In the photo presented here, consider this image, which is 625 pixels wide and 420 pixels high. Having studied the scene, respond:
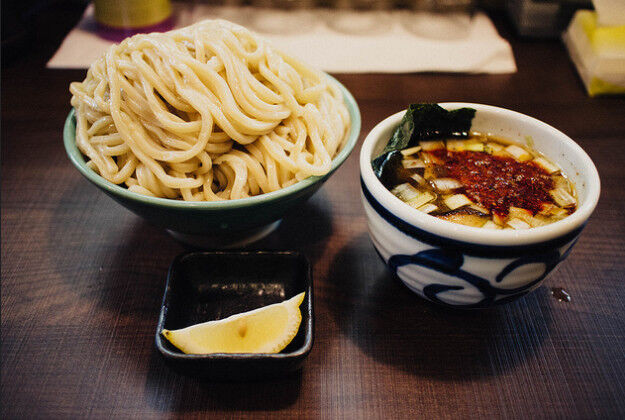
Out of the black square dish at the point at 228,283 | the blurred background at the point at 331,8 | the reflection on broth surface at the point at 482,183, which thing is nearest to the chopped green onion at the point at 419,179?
the reflection on broth surface at the point at 482,183

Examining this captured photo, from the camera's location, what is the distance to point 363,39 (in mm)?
2561

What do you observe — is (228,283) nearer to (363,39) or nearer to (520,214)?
(520,214)

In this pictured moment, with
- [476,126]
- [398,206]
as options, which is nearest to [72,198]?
[398,206]

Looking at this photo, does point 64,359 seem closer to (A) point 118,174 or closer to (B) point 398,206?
(A) point 118,174

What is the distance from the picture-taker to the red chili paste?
1.12 metres

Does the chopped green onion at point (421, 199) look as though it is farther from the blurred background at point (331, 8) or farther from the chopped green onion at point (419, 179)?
the blurred background at point (331, 8)

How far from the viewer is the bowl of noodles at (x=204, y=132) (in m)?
1.21

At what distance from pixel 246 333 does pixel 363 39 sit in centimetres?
201

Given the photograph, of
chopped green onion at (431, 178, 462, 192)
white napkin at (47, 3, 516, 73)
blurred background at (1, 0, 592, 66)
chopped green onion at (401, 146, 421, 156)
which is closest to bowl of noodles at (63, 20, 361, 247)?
chopped green onion at (401, 146, 421, 156)

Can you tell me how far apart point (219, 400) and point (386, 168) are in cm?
69

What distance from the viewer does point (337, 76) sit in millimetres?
2295

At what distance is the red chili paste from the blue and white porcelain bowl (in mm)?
82

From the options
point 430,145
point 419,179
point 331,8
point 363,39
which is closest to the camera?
point 419,179

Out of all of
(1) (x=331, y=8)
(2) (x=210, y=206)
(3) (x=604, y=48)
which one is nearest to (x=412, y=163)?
(2) (x=210, y=206)
